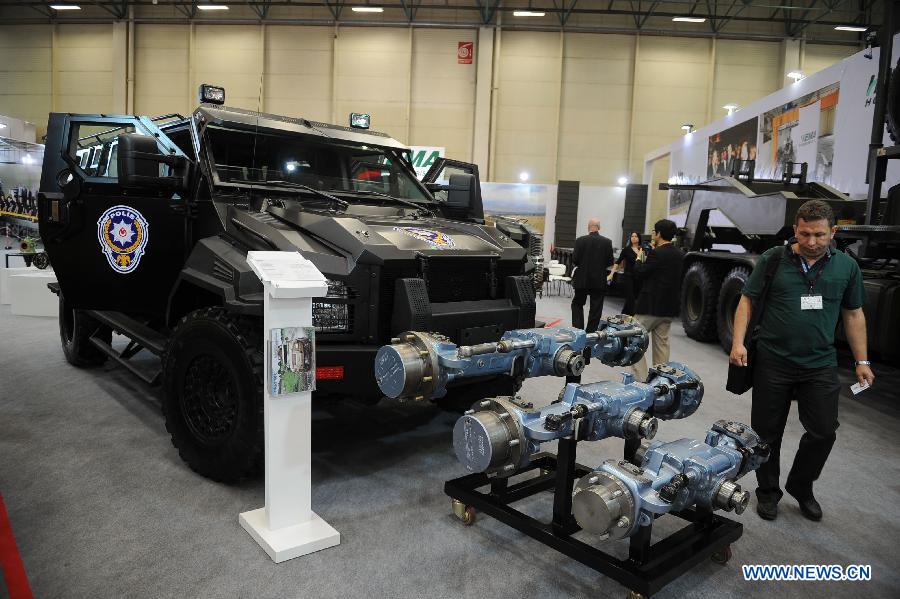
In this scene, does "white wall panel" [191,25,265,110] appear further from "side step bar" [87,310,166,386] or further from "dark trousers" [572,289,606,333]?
"side step bar" [87,310,166,386]

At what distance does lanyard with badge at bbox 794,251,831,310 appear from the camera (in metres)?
3.42

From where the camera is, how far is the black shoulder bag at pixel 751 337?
356 centimetres

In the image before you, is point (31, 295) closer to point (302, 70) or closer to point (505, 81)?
point (302, 70)

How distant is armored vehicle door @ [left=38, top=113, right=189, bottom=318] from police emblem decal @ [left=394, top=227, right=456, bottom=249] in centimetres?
150

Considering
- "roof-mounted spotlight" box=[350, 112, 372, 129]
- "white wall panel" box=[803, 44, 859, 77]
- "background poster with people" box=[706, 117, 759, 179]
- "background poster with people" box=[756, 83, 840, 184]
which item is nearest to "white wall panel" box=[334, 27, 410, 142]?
"background poster with people" box=[706, 117, 759, 179]

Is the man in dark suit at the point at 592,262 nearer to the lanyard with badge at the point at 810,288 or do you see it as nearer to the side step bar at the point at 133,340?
the lanyard with badge at the point at 810,288

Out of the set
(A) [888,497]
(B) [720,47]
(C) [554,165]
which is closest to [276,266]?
(A) [888,497]

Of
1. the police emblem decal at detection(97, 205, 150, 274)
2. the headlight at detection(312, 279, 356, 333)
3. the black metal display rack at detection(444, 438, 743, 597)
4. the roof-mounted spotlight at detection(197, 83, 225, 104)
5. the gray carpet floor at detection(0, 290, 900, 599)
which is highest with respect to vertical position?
the roof-mounted spotlight at detection(197, 83, 225, 104)

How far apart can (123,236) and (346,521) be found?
8.14 feet

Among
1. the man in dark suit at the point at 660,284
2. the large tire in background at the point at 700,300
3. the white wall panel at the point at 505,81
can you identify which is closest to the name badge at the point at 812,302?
the man in dark suit at the point at 660,284

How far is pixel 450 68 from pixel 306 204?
1663 centimetres

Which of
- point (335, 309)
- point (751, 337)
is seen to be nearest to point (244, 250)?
point (335, 309)

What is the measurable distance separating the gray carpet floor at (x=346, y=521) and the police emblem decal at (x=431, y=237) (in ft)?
4.57

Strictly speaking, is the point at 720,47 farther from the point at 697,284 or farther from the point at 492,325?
the point at 492,325
